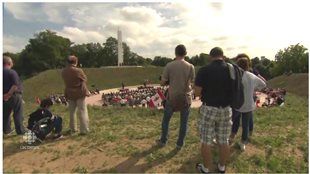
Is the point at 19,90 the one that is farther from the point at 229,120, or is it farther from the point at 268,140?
the point at 268,140

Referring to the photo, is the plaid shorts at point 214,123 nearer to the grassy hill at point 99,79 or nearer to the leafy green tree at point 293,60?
the grassy hill at point 99,79

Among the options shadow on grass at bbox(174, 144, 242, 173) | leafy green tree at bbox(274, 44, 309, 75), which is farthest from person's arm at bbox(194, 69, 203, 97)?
leafy green tree at bbox(274, 44, 309, 75)

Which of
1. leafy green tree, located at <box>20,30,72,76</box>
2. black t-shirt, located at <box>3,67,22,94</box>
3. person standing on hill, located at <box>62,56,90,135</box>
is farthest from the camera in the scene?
leafy green tree, located at <box>20,30,72,76</box>

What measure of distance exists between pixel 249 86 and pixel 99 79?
6308cm

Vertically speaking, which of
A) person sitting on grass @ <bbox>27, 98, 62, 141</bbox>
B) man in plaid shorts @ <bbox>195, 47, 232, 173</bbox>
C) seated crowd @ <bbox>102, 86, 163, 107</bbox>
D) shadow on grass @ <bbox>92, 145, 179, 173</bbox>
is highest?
man in plaid shorts @ <bbox>195, 47, 232, 173</bbox>

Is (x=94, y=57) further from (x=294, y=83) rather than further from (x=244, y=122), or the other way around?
(x=244, y=122)

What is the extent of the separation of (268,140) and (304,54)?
72149 millimetres

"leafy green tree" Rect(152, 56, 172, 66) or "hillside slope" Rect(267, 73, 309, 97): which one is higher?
"leafy green tree" Rect(152, 56, 172, 66)

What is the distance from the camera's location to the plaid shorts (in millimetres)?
5121

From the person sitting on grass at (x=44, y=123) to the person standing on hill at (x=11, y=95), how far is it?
33 centimetres

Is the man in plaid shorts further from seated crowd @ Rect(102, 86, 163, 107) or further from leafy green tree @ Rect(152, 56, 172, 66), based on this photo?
leafy green tree @ Rect(152, 56, 172, 66)

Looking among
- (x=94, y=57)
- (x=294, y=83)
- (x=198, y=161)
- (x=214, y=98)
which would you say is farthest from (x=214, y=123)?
(x=94, y=57)

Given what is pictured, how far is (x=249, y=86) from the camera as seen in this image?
616 cm

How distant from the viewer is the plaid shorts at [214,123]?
5.12 meters
